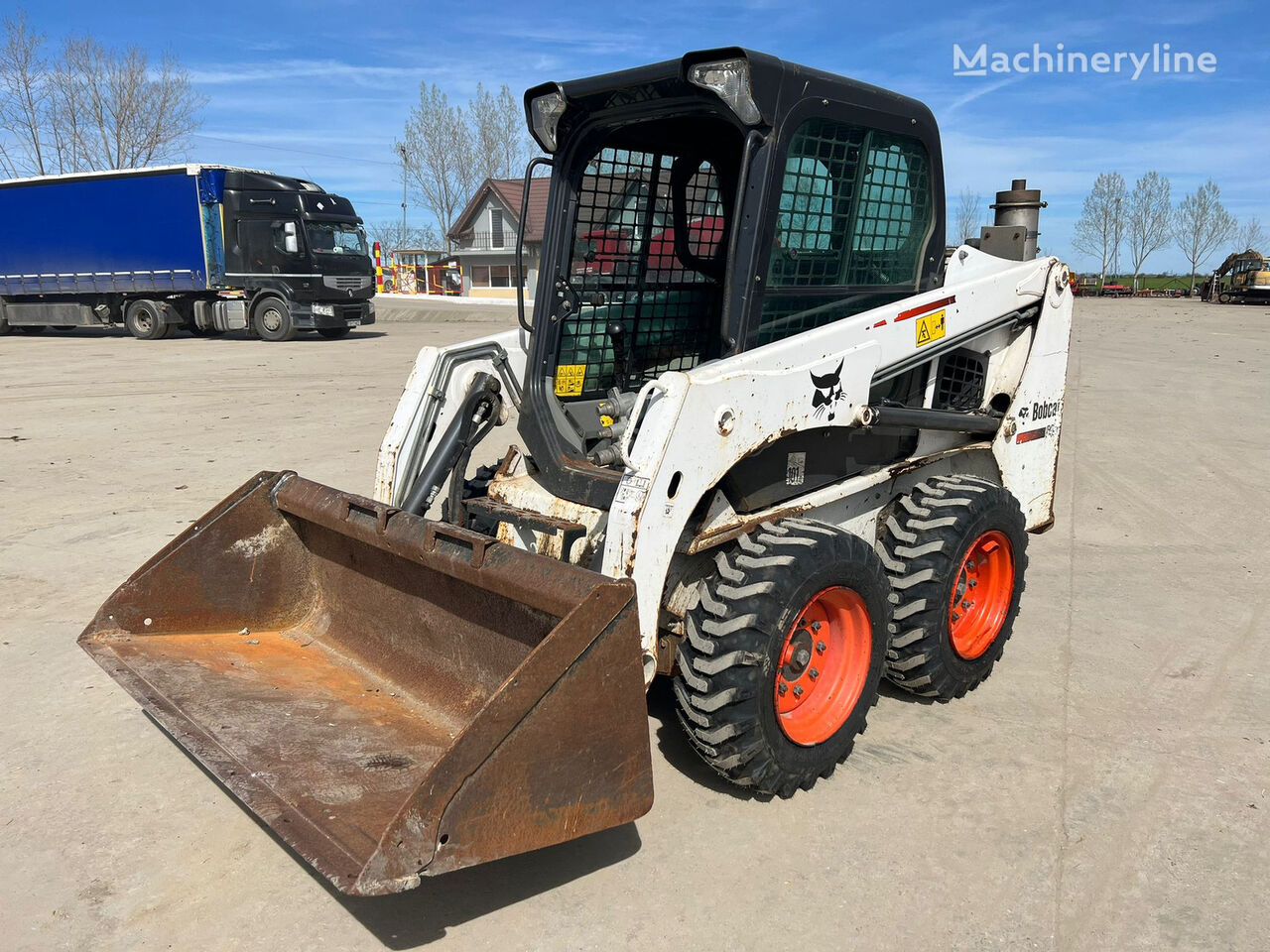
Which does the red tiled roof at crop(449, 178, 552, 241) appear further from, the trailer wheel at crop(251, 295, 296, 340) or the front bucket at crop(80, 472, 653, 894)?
the front bucket at crop(80, 472, 653, 894)

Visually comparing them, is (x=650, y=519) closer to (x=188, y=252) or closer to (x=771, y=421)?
(x=771, y=421)

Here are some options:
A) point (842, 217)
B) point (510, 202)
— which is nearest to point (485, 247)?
point (510, 202)

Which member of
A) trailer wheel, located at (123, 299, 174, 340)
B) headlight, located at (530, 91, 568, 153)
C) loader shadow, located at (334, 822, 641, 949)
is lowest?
loader shadow, located at (334, 822, 641, 949)

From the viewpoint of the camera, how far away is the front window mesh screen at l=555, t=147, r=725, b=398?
151 inches

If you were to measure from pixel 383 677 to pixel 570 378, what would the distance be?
135cm

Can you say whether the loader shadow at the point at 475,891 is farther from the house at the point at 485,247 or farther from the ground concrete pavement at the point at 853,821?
the house at the point at 485,247

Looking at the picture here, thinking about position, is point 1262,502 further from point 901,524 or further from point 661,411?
point 661,411

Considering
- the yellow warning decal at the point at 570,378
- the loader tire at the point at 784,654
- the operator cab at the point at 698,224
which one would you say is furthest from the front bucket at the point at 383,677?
the yellow warning decal at the point at 570,378

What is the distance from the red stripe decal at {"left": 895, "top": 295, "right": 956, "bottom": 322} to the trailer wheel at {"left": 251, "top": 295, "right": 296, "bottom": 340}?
18339mm

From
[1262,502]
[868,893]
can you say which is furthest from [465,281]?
[868,893]

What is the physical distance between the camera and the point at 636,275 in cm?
399

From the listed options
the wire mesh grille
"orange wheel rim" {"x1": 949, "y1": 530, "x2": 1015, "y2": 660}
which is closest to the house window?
the wire mesh grille

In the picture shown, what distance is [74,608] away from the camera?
15.3 feet

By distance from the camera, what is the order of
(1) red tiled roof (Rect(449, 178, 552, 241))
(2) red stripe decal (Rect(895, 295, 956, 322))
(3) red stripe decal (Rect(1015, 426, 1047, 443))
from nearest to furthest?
(2) red stripe decal (Rect(895, 295, 956, 322)), (3) red stripe decal (Rect(1015, 426, 1047, 443)), (1) red tiled roof (Rect(449, 178, 552, 241))
